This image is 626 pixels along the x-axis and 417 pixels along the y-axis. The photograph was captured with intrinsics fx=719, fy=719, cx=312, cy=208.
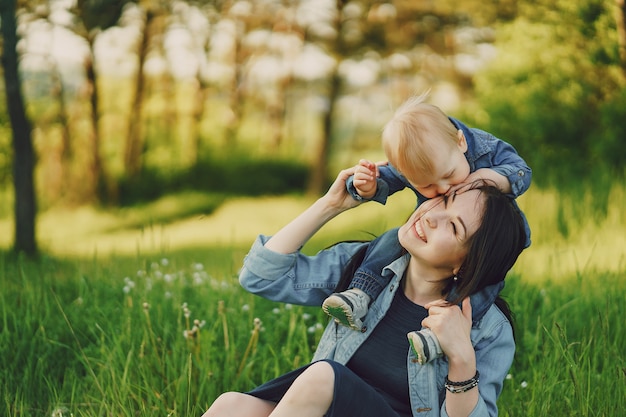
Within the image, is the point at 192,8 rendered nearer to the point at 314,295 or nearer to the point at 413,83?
the point at 413,83

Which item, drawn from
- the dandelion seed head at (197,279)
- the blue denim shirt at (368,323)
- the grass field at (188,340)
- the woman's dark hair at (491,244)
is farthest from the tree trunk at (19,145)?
the woman's dark hair at (491,244)

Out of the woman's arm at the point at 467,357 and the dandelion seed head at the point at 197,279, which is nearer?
the woman's arm at the point at 467,357

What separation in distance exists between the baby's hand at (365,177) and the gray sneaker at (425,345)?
49 centimetres

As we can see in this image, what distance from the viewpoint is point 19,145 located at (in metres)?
8.13

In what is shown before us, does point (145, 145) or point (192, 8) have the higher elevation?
point (192, 8)

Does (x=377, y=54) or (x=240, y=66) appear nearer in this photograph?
(x=377, y=54)

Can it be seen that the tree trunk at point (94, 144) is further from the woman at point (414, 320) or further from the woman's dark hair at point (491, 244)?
the woman's dark hair at point (491, 244)

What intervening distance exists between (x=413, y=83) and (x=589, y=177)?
14.0 metres

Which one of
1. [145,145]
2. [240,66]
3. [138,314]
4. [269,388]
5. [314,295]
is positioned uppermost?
[314,295]

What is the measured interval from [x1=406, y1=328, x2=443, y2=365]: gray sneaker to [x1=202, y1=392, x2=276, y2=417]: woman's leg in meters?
0.55

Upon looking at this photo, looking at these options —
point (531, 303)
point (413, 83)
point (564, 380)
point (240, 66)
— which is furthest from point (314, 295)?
point (413, 83)

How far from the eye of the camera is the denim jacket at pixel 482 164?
227 centimetres

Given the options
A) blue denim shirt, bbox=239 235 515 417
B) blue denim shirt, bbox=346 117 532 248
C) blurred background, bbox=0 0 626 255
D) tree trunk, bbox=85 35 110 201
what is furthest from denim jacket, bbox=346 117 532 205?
tree trunk, bbox=85 35 110 201

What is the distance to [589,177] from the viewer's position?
26.7 feet
